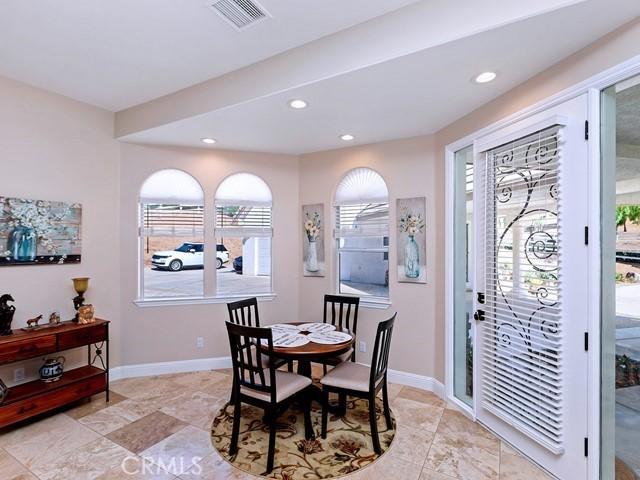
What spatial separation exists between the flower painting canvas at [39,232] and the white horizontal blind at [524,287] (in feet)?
12.8

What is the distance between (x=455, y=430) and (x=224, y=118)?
133 inches

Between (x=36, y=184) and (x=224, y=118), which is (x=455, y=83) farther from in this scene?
(x=36, y=184)

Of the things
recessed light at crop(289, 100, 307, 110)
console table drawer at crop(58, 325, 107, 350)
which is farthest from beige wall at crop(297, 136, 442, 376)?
console table drawer at crop(58, 325, 107, 350)

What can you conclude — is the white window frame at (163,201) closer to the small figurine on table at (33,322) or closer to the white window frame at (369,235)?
the small figurine on table at (33,322)

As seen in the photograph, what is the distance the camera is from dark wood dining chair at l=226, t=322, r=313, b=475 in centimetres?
221

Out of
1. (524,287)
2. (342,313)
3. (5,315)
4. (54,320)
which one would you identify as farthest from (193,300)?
(524,287)

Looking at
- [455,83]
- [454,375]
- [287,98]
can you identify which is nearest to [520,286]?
[454,375]

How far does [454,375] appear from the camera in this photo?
3.12 meters

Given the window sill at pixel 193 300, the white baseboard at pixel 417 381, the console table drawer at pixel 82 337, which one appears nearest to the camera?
the console table drawer at pixel 82 337

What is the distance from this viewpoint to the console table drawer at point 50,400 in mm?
2482

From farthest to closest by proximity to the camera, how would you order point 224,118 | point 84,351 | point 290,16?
point 84,351, point 224,118, point 290,16

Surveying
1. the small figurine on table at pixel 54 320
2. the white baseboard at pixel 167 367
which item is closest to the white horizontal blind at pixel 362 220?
the white baseboard at pixel 167 367

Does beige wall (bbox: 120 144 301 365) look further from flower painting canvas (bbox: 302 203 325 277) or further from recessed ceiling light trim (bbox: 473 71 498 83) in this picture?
recessed ceiling light trim (bbox: 473 71 498 83)

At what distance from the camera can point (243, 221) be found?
4.11 metres
